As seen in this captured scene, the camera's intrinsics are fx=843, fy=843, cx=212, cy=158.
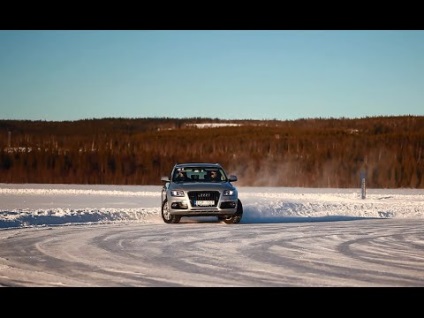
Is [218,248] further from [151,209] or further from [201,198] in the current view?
[151,209]

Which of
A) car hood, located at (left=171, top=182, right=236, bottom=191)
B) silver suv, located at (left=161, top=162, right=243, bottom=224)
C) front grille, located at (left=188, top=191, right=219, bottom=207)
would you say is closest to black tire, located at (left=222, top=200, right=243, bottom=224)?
silver suv, located at (left=161, top=162, right=243, bottom=224)

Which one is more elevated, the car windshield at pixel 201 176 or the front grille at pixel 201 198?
the car windshield at pixel 201 176

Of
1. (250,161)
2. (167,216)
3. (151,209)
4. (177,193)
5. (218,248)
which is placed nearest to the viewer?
(218,248)

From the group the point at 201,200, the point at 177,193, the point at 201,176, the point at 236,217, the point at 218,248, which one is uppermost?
the point at 201,176

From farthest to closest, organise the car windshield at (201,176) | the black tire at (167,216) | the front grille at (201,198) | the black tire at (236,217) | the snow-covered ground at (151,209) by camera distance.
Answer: the snow-covered ground at (151,209)
the car windshield at (201,176)
the black tire at (236,217)
the black tire at (167,216)
the front grille at (201,198)

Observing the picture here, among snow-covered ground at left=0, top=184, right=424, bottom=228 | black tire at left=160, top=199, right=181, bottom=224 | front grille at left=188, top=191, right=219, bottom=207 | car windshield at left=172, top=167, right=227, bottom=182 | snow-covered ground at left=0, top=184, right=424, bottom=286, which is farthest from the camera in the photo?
snow-covered ground at left=0, top=184, right=424, bottom=228

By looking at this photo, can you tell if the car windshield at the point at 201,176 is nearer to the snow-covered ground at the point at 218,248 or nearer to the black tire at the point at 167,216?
the black tire at the point at 167,216

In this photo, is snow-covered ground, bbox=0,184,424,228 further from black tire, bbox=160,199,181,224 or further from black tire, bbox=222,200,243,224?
black tire, bbox=222,200,243,224

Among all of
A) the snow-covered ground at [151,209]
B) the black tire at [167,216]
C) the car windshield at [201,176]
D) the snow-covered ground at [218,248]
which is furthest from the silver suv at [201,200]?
the snow-covered ground at [151,209]

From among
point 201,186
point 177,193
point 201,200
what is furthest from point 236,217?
point 177,193

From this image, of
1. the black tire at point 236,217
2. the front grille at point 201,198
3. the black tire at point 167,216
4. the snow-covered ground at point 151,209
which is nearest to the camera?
the front grille at point 201,198

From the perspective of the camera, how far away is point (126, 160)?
2349 inches
